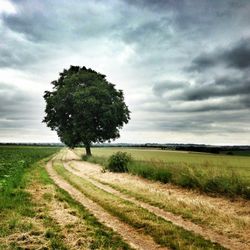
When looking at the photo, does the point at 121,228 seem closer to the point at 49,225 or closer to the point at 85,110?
the point at 49,225

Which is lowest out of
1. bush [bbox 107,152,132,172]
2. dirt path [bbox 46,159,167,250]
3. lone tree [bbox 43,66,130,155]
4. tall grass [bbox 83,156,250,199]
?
dirt path [bbox 46,159,167,250]

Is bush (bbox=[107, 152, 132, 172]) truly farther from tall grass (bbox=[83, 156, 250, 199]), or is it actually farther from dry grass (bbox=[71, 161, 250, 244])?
dry grass (bbox=[71, 161, 250, 244])

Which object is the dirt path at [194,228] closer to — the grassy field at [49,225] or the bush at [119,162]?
the grassy field at [49,225]

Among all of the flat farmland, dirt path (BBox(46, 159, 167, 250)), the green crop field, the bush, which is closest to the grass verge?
dirt path (BBox(46, 159, 167, 250))

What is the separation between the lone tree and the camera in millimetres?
50906

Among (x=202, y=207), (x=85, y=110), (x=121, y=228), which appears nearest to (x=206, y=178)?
(x=202, y=207)

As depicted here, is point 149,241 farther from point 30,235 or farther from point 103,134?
point 103,134

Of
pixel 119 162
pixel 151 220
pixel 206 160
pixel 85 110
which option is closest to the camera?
pixel 151 220

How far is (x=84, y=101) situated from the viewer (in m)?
50.4

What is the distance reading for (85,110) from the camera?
51.2 metres

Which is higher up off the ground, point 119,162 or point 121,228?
point 119,162

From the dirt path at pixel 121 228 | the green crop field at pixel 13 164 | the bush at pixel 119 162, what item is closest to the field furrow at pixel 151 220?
the dirt path at pixel 121 228

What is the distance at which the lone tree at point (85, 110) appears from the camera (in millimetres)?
50906

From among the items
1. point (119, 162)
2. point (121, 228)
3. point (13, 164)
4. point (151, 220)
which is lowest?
point (121, 228)
